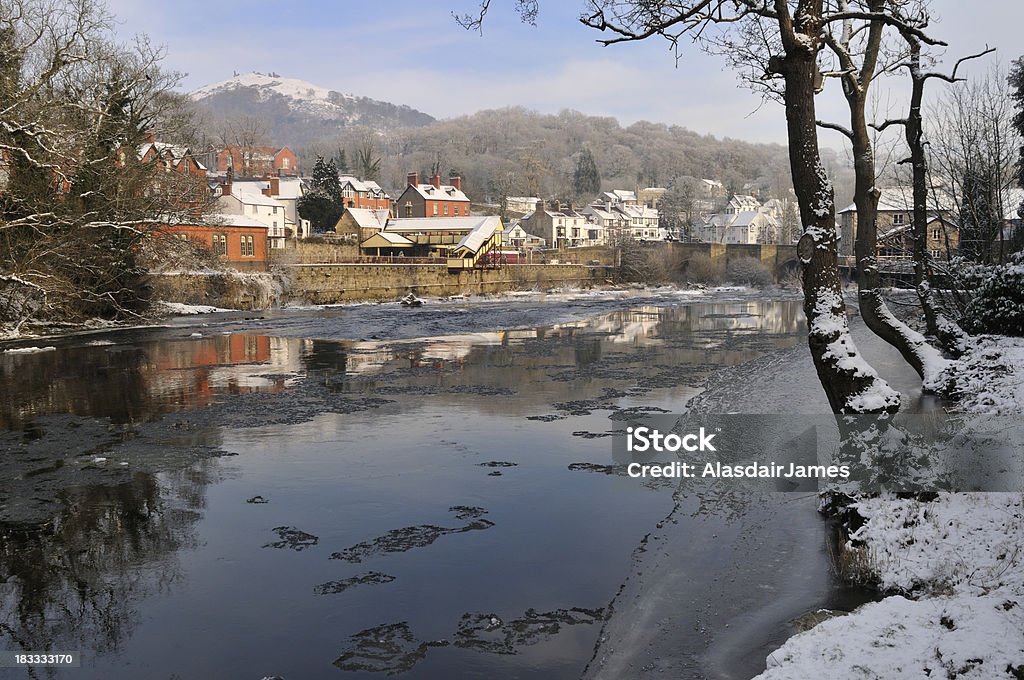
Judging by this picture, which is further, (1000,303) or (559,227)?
(559,227)

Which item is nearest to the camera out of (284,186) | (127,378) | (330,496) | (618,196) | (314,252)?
(330,496)

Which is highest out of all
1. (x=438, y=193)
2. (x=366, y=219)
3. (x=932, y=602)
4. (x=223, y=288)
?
(x=438, y=193)

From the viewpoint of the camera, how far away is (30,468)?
37.7 ft

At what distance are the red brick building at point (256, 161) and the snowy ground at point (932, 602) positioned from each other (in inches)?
4084

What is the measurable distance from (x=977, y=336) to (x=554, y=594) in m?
12.8

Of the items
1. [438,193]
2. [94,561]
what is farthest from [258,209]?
[94,561]

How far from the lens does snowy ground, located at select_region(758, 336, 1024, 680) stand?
495 cm

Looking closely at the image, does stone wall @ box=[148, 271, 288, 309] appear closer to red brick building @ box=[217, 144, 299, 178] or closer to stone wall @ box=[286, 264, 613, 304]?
stone wall @ box=[286, 264, 613, 304]

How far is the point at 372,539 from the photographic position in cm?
861

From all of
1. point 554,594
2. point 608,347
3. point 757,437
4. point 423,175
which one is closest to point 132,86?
point 608,347

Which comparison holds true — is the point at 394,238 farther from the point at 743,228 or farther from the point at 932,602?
the point at 932,602

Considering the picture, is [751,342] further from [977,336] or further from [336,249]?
[336,249]

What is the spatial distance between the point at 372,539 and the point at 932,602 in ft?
17.2

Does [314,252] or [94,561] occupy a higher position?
[314,252]
